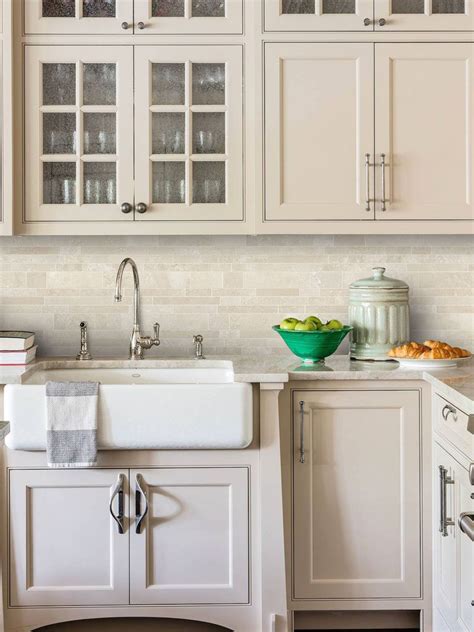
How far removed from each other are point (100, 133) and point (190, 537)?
1449mm

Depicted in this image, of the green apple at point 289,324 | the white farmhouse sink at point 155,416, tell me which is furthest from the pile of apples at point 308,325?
the white farmhouse sink at point 155,416

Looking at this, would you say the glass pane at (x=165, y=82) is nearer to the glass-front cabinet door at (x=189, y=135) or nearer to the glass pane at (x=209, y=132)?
the glass-front cabinet door at (x=189, y=135)

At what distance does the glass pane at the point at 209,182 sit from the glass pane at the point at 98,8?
2.02 ft

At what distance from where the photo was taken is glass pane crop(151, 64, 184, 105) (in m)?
3.03

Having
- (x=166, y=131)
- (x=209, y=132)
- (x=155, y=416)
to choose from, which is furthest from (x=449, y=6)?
(x=155, y=416)

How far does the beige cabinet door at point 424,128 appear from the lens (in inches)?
118

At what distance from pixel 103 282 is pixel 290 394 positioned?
3.24 ft

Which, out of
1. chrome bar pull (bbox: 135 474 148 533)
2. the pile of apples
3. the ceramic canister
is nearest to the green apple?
the pile of apples

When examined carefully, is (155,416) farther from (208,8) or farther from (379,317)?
(208,8)

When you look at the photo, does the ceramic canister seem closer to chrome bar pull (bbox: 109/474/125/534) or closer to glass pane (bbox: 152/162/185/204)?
glass pane (bbox: 152/162/185/204)

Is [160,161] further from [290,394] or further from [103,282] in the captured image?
[290,394]

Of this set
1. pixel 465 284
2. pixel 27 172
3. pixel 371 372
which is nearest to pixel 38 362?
pixel 27 172

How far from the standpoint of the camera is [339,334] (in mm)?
2957

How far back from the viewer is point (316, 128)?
3.01 meters
